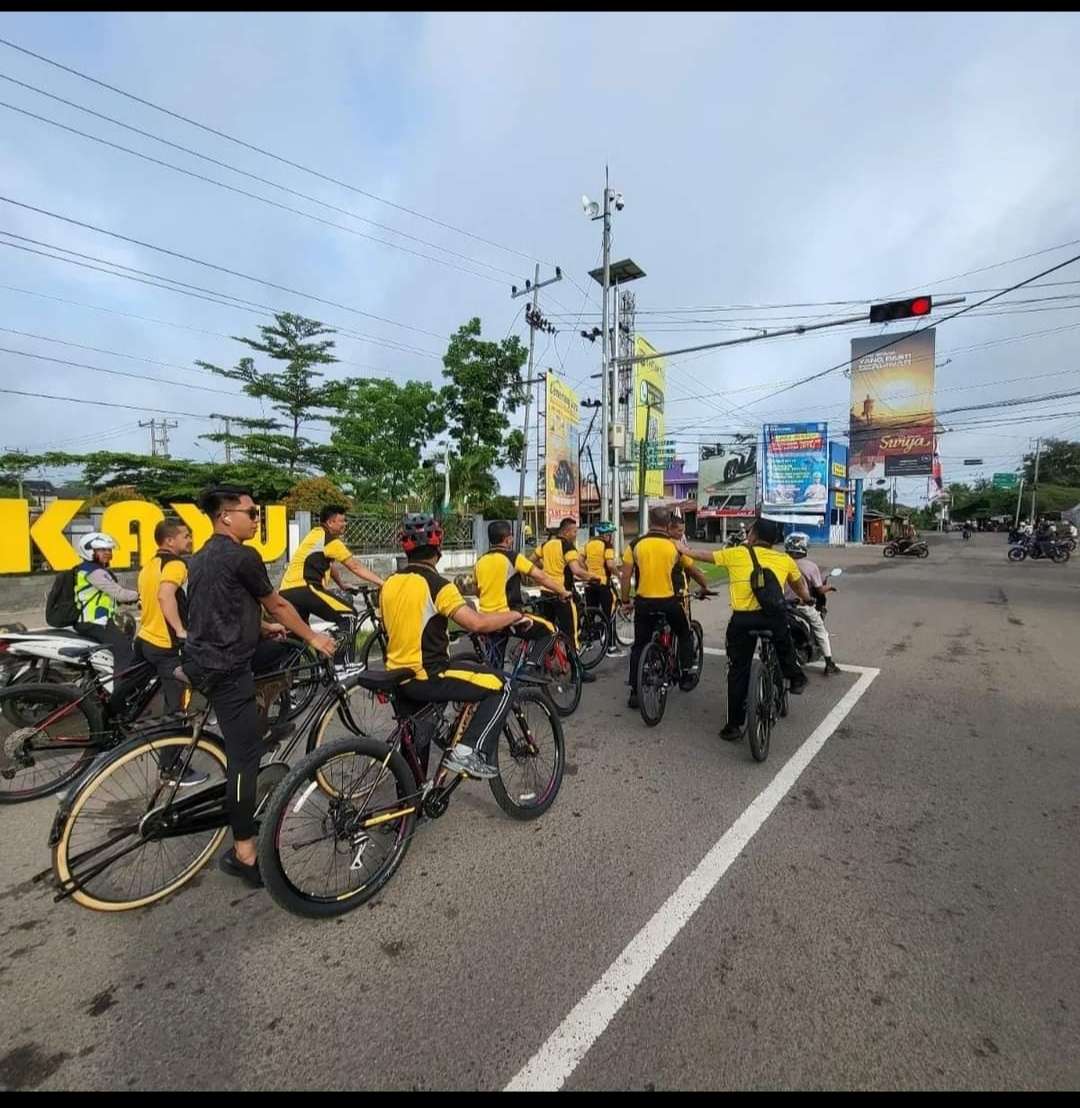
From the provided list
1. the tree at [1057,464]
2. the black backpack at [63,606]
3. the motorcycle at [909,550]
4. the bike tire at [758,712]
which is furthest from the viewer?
the tree at [1057,464]

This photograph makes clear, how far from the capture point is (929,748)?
4.33 meters

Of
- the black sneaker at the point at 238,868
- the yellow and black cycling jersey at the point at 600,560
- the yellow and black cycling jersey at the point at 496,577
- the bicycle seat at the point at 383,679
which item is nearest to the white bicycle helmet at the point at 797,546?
the yellow and black cycling jersey at the point at 600,560

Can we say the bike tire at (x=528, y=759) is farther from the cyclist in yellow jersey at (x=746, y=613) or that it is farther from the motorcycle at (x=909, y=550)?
the motorcycle at (x=909, y=550)

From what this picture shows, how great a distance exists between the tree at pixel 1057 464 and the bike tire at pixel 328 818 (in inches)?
3825

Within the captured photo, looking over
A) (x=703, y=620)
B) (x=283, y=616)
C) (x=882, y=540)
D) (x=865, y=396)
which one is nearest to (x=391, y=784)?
(x=283, y=616)

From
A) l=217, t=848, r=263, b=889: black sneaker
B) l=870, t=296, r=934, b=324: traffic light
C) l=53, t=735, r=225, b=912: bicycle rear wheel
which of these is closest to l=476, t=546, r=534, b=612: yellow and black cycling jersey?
l=53, t=735, r=225, b=912: bicycle rear wheel

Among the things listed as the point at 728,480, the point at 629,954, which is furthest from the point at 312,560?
the point at 728,480

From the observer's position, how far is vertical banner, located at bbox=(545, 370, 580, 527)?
16141 mm

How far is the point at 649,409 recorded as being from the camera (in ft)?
69.4

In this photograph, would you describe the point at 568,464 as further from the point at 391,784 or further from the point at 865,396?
the point at 865,396

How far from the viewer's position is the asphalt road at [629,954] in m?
1.83

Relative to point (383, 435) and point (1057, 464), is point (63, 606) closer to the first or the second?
point (383, 435)

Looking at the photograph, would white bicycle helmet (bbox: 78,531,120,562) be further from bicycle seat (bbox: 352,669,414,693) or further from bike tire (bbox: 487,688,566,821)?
bike tire (bbox: 487,688,566,821)

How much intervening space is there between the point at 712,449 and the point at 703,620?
127ft
